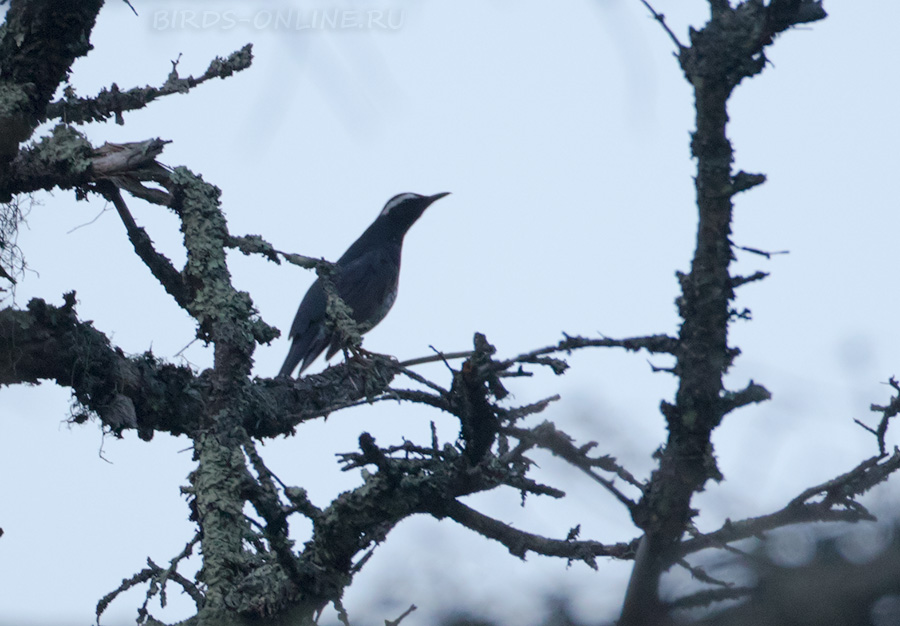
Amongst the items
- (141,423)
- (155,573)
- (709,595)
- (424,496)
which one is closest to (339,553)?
(424,496)

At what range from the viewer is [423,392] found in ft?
8.67

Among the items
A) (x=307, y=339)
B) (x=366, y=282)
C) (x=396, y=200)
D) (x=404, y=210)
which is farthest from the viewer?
(x=396, y=200)

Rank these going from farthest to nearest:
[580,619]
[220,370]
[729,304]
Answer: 1. [220,370]
2. [729,304]
3. [580,619]

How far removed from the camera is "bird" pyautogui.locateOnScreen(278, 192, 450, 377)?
8078mm

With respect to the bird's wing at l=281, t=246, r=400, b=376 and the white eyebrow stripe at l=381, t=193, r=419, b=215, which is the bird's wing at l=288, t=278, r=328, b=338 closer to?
the bird's wing at l=281, t=246, r=400, b=376

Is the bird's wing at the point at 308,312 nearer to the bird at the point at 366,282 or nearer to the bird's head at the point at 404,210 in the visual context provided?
the bird at the point at 366,282

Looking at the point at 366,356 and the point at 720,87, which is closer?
the point at 720,87

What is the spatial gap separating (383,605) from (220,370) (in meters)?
1.96

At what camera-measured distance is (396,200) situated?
10.5 m

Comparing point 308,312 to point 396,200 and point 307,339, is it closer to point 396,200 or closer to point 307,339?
point 307,339

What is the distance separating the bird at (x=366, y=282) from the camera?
8078 millimetres

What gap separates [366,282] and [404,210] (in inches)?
61.1

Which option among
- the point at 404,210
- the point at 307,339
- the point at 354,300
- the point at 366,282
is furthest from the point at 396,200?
the point at 307,339

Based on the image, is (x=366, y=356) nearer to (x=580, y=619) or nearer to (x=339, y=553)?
(x=339, y=553)
